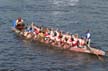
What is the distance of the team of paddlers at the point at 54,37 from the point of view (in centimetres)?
5169

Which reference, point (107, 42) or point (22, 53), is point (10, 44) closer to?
point (22, 53)

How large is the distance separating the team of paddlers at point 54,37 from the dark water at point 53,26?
104 cm

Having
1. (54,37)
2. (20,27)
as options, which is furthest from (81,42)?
(20,27)

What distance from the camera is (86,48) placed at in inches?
2010

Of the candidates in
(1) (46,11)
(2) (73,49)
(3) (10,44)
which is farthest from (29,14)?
(2) (73,49)

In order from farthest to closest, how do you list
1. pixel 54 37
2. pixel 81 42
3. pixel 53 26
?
pixel 53 26 → pixel 54 37 → pixel 81 42

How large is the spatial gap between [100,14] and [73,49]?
20211 millimetres

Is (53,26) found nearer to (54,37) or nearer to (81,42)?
(54,37)

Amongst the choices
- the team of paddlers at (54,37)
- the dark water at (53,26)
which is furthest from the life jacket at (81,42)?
the dark water at (53,26)

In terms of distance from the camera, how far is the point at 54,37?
54406 mm

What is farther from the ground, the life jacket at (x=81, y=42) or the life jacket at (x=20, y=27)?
the life jacket at (x=20, y=27)

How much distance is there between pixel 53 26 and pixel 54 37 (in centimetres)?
955

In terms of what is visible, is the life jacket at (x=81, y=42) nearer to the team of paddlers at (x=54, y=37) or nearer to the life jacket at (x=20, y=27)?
the team of paddlers at (x=54, y=37)

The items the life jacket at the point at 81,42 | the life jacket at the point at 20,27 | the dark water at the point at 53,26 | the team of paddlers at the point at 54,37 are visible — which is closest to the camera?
the dark water at the point at 53,26
